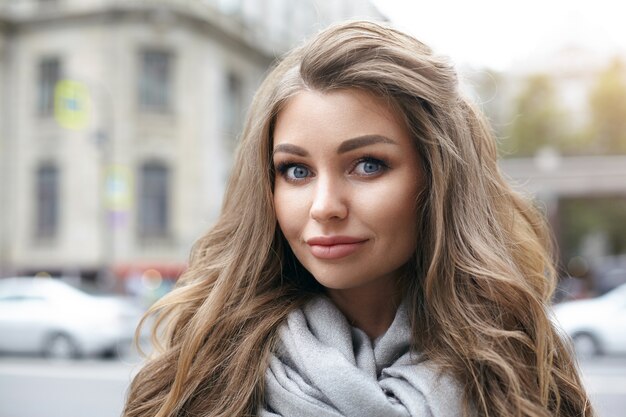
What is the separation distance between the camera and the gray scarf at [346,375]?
1505 mm

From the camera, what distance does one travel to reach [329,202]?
1.58 meters

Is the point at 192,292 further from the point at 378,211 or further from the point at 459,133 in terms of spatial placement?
the point at 459,133

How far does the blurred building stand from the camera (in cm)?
2281

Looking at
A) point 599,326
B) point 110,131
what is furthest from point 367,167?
point 110,131

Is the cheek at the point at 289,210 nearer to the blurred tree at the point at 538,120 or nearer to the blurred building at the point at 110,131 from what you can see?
the blurred building at the point at 110,131

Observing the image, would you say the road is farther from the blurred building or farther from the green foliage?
the green foliage

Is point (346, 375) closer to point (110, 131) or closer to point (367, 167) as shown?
point (367, 167)

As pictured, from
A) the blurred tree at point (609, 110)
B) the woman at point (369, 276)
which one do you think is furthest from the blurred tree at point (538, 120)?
the woman at point (369, 276)

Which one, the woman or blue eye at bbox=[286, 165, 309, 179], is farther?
blue eye at bbox=[286, 165, 309, 179]

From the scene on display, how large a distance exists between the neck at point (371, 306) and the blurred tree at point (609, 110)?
3923 cm

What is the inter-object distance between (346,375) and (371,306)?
286mm

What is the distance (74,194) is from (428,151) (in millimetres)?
22672

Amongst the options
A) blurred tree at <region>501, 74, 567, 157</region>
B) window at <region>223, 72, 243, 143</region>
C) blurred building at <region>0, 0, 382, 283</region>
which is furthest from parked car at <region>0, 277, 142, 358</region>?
blurred tree at <region>501, 74, 567, 157</region>

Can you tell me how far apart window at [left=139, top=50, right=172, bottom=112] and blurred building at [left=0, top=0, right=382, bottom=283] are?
1.3 inches
